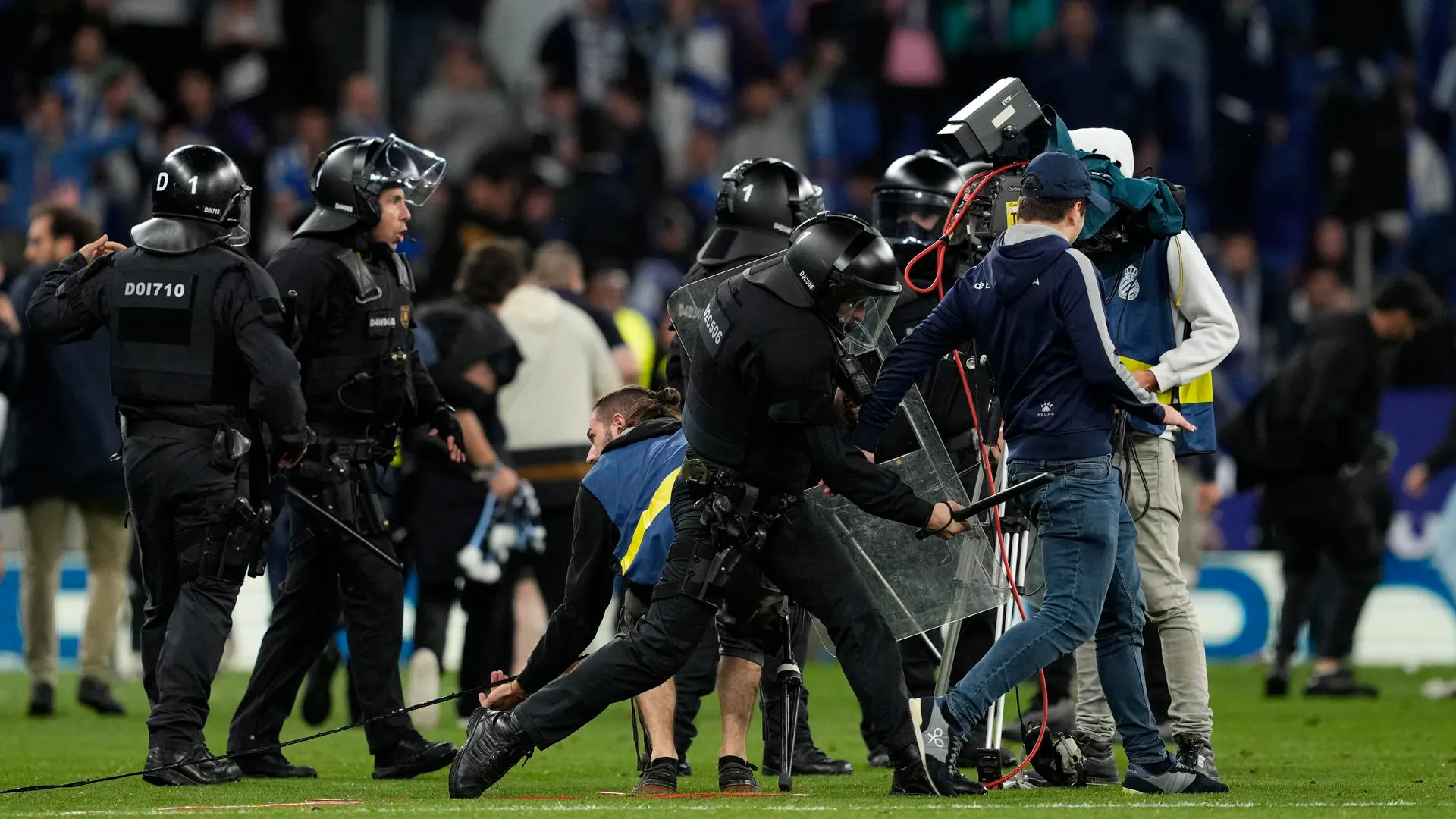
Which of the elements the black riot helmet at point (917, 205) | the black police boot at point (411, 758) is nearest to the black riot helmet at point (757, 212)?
the black riot helmet at point (917, 205)

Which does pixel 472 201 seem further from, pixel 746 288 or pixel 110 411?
pixel 746 288

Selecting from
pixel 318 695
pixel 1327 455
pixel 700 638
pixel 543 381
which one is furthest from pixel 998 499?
pixel 1327 455

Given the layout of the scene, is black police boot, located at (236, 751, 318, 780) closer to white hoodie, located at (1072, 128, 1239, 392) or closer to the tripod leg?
the tripod leg

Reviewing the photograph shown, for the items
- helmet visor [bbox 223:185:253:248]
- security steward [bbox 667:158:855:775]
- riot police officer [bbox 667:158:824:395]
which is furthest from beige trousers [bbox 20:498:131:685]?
riot police officer [bbox 667:158:824:395]

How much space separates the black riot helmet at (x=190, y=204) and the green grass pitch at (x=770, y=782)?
2000 millimetres

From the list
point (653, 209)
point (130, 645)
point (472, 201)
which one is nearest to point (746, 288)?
point (130, 645)

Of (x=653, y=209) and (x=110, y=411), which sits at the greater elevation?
(x=653, y=209)

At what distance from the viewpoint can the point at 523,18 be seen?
19.9 metres

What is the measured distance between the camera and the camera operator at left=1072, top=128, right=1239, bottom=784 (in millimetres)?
7922

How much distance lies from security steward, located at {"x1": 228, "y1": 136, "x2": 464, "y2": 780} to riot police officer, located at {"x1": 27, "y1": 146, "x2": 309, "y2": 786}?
29 cm

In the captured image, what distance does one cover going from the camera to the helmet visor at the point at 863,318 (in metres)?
7.23

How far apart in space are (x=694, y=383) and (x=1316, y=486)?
6832 millimetres

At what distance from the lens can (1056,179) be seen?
7422 millimetres

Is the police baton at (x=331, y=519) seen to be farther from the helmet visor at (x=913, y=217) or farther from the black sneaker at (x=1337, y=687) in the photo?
the black sneaker at (x=1337, y=687)
